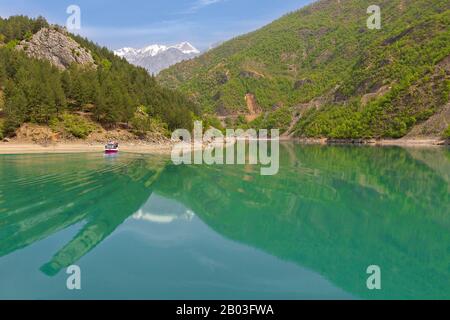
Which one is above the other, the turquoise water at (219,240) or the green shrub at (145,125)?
the green shrub at (145,125)

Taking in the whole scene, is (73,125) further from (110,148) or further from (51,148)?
(110,148)

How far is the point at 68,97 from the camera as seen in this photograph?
59.5 metres

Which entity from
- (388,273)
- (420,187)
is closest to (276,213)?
(388,273)

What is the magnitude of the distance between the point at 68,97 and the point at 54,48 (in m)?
22.1

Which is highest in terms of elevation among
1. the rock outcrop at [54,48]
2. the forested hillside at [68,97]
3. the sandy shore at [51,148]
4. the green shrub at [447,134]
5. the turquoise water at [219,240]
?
the rock outcrop at [54,48]

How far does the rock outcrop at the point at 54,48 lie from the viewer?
242ft

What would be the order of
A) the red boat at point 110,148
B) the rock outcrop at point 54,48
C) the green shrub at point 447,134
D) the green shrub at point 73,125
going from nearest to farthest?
the red boat at point 110,148 < the green shrub at point 73,125 < the rock outcrop at point 54,48 < the green shrub at point 447,134

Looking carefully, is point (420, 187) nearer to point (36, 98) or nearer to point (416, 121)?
point (36, 98)

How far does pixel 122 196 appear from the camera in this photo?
1797 cm

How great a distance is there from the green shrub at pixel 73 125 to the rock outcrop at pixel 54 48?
2217cm

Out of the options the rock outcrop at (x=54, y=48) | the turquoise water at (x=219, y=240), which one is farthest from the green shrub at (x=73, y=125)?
the turquoise water at (x=219, y=240)

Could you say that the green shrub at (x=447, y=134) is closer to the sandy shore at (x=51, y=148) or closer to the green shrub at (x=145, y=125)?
the green shrub at (x=145, y=125)

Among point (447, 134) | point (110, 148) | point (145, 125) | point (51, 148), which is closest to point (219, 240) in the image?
point (110, 148)

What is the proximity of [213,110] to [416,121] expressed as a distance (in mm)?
112626
